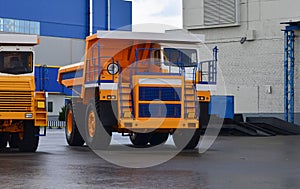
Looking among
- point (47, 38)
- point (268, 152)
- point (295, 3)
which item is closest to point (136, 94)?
point (268, 152)

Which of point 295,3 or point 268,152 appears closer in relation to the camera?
point 268,152

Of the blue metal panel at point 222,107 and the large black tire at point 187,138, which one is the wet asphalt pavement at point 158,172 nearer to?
the large black tire at point 187,138

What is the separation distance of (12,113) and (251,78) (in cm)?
2468

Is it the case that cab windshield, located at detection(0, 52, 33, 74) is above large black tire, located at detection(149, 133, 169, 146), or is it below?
above

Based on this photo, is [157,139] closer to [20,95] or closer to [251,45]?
[20,95]

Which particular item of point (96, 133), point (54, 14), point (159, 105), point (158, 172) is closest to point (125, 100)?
point (159, 105)

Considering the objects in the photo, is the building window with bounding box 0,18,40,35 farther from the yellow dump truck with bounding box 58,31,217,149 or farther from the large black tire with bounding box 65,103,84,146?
the yellow dump truck with bounding box 58,31,217,149

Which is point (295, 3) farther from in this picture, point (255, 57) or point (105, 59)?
point (105, 59)

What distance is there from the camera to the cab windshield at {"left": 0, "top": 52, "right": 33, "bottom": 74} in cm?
2097

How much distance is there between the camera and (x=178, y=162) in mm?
16906

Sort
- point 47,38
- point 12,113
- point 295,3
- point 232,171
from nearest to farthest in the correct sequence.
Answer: point 232,171 < point 12,113 < point 295,3 < point 47,38

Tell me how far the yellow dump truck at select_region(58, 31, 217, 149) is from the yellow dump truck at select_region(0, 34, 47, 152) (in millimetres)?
1853

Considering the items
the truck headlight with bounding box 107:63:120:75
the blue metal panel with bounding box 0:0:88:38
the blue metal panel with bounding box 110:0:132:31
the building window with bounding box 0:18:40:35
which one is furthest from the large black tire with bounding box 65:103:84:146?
the blue metal panel with bounding box 110:0:132:31

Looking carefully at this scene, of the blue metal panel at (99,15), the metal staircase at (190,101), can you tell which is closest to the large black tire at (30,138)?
the metal staircase at (190,101)
